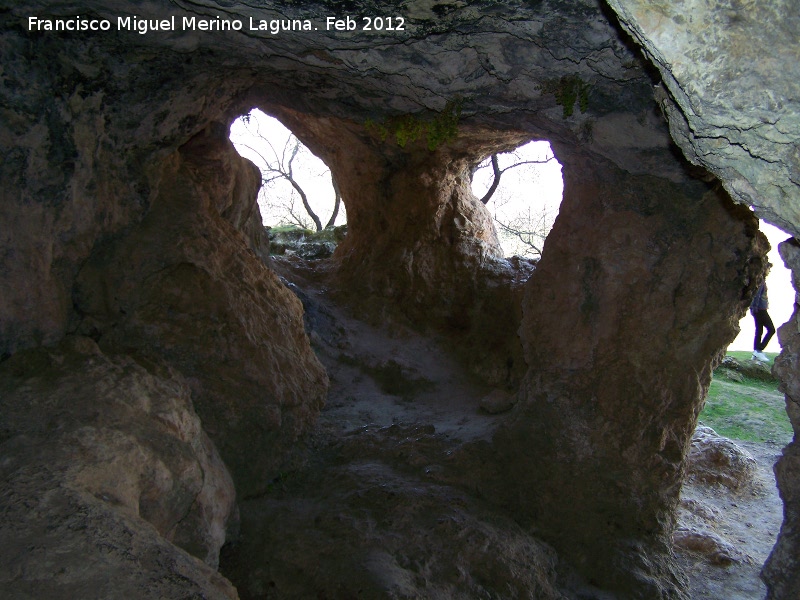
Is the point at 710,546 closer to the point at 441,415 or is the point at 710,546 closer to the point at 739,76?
the point at 441,415

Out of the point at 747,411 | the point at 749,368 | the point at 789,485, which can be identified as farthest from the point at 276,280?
the point at 749,368

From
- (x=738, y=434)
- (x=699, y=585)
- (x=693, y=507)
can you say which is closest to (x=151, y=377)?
(x=699, y=585)

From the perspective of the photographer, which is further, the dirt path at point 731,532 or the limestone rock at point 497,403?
the limestone rock at point 497,403

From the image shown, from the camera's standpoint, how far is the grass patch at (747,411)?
9.94m

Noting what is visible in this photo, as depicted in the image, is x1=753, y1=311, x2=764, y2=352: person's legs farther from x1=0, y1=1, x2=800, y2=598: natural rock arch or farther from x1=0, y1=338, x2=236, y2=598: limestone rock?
x1=0, y1=338, x2=236, y2=598: limestone rock

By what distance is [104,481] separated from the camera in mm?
2830

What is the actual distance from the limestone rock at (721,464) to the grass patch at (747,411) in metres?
1.57

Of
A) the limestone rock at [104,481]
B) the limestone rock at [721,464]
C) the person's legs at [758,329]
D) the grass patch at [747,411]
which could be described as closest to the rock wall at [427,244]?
the person's legs at [758,329]

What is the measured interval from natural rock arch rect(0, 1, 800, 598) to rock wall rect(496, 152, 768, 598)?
17 mm

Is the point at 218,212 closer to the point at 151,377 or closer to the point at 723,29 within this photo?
the point at 151,377

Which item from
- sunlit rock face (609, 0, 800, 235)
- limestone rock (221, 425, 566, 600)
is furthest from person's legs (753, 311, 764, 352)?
sunlit rock face (609, 0, 800, 235)

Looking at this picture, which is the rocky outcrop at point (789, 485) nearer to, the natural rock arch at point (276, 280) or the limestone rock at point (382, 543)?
the natural rock arch at point (276, 280)

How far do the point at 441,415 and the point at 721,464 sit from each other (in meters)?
4.33

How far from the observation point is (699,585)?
5.38 m
